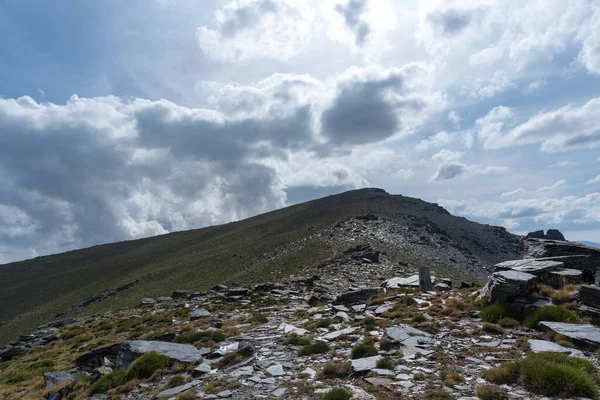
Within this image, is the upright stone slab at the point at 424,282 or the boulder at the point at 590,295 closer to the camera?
the boulder at the point at 590,295

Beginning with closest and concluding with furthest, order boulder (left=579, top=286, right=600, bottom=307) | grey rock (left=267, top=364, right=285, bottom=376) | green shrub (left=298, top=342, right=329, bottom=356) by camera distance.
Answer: grey rock (left=267, top=364, right=285, bottom=376), green shrub (left=298, top=342, right=329, bottom=356), boulder (left=579, top=286, right=600, bottom=307)

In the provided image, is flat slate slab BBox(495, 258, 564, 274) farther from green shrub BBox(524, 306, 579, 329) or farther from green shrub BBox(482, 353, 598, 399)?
green shrub BBox(482, 353, 598, 399)

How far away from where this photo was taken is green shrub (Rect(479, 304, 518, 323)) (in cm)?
1451

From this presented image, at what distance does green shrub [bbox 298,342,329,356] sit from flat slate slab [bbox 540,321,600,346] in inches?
311

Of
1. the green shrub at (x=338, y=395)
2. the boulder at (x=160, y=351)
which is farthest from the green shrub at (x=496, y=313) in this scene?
the boulder at (x=160, y=351)

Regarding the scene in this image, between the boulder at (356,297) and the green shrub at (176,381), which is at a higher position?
the boulder at (356,297)

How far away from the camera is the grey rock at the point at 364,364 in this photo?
1079cm

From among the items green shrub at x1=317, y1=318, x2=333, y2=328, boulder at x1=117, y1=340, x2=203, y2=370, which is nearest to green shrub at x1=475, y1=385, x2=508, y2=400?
green shrub at x1=317, y1=318, x2=333, y2=328

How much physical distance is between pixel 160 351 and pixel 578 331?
15787 millimetres

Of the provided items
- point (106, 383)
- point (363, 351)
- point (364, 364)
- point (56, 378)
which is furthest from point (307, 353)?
point (56, 378)

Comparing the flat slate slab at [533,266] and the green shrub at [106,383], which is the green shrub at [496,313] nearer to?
the flat slate slab at [533,266]

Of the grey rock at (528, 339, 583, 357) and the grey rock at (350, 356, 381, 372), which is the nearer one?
the grey rock at (528, 339, 583, 357)

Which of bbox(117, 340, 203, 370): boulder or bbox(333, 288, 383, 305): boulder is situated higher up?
bbox(333, 288, 383, 305): boulder

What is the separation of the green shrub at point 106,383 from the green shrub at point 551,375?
1269 cm
